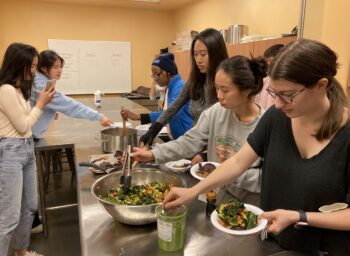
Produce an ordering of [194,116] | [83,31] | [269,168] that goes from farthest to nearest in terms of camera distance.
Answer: [83,31], [194,116], [269,168]

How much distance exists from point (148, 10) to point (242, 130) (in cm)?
589

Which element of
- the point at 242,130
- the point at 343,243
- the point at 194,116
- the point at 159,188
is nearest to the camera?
the point at 343,243

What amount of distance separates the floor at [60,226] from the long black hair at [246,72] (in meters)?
1.83

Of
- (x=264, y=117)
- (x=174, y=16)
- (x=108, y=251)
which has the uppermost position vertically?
(x=174, y=16)

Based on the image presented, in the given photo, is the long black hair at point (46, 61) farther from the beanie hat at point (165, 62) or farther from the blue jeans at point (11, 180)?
the beanie hat at point (165, 62)

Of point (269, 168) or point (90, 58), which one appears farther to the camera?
point (90, 58)

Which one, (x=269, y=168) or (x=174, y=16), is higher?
(x=174, y=16)

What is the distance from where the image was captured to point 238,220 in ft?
3.01

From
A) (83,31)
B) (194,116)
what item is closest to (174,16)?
(83,31)

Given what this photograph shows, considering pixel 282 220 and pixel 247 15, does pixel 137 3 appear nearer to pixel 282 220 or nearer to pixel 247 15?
pixel 247 15

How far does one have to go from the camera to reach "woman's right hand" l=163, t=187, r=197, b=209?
36.9 inches

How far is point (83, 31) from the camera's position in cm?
615

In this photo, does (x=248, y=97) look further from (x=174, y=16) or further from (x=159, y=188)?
(x=174, y=16)

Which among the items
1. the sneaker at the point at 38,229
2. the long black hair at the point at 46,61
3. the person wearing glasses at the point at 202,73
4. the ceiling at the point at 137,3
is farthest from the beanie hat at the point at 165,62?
the ceiling at the point at 137,3
